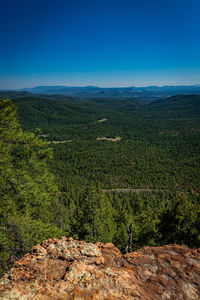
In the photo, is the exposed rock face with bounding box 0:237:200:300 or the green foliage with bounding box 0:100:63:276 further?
the green foliage with bounding box 0:100:63:276

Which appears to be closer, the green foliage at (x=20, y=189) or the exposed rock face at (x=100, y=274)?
the exposed rock face at (x=100, y=274)

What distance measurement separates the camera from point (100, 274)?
6.58 metres

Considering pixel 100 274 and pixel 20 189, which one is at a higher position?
pixel 20 189

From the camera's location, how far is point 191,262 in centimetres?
773

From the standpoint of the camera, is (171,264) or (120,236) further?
(120,236)

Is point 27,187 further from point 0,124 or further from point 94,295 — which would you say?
point 94,295

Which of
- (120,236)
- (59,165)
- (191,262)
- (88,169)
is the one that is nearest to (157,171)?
(88,169)

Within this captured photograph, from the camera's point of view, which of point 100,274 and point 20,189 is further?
point 20,189

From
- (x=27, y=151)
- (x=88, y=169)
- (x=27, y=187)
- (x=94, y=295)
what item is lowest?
(x=88, y=169)

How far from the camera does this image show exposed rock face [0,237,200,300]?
18.9 ft

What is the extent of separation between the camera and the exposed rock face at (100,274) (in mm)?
5770

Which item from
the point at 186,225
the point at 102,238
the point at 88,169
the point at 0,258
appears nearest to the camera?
the point at 0,258

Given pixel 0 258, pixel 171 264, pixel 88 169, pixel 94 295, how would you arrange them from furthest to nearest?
pixel 88 169 → pixel 0 258 → pixel 171 264 → pixel 94 295

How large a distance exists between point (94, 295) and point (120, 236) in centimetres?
2523
